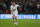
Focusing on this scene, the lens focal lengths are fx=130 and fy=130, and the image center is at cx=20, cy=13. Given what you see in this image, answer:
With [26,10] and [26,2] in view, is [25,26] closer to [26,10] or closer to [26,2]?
[26,10]

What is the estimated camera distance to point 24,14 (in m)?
8.58

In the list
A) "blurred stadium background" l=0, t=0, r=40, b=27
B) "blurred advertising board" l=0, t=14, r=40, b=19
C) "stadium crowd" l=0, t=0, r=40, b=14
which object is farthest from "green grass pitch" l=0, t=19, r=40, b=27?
"stadium crowd" l=0, t=0, r=40, b=14

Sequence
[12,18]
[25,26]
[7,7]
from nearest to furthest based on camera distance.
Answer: [25,26] → [12,18] → [7,7]

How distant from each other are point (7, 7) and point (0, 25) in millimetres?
1842

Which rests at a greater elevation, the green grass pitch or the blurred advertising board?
the blurred advertising board

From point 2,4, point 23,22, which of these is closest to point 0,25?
point 23,22

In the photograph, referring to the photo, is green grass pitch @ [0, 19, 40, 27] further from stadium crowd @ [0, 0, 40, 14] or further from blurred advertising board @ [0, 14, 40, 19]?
stadium crowd @ [0, 0, 40, 14]

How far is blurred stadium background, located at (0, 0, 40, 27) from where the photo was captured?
306 inches

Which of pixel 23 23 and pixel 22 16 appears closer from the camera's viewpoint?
pixel 23 23

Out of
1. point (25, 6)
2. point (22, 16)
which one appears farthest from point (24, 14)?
point (25, 6)

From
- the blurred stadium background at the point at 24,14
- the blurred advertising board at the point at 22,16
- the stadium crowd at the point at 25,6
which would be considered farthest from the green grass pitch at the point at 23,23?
the stadium crowd at the point at 25,6

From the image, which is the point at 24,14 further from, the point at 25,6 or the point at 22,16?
the point at 25,6

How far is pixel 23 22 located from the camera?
7910mm

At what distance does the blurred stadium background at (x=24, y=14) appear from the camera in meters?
7.78
